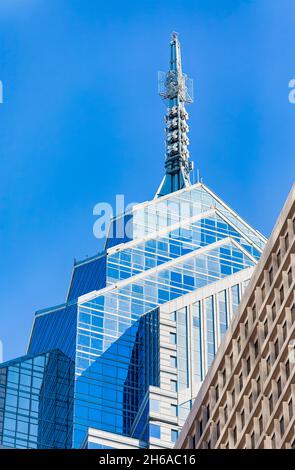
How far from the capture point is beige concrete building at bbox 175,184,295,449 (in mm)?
86125

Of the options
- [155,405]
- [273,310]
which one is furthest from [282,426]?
[155,405]

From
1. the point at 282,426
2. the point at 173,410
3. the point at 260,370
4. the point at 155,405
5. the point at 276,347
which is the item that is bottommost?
the point at 282,426

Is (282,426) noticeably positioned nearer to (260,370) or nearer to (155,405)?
(260,370)

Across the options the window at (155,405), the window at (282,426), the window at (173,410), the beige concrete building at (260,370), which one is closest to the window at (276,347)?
the beige concrete building at (260,370)

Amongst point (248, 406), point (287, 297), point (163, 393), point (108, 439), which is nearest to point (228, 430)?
point (248, 406)

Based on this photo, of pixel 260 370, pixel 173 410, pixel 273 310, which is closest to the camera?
pixel 260 370

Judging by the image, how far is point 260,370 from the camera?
90.4 metres

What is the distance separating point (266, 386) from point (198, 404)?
A: 12.7 metres

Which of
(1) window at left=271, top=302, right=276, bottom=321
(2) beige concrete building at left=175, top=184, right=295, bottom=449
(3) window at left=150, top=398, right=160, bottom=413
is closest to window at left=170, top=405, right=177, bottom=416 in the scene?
(3) window at left=150, top=398, right=160, bottom=413

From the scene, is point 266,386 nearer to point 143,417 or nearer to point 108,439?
point 108,439

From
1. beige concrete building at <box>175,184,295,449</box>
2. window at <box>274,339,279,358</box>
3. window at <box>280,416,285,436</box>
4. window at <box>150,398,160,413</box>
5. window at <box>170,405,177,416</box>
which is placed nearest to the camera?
window at <box>280,416,285,436</box>

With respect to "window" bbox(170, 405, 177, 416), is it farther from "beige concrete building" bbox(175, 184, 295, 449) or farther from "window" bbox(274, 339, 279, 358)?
"window" bbox(274, 339, 279, 358)

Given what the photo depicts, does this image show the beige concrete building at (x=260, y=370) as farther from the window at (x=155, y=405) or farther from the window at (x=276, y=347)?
the window at (x=155, y=405)
